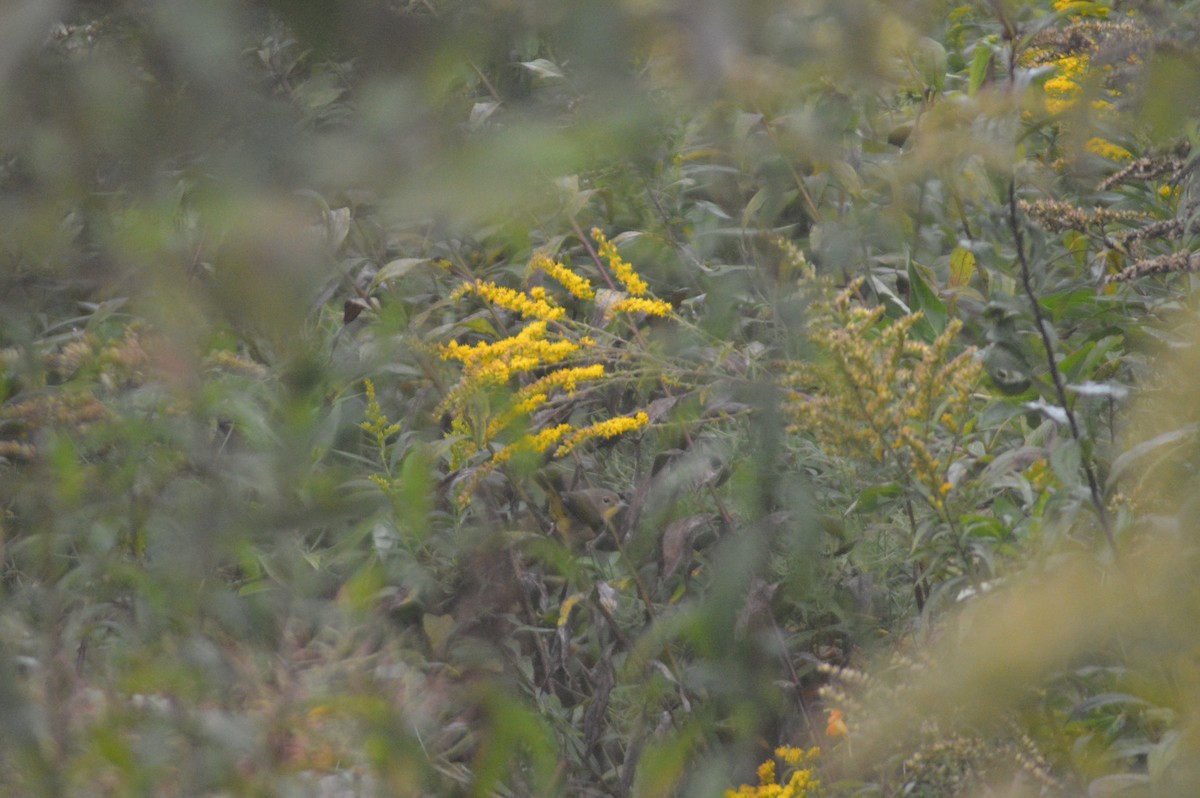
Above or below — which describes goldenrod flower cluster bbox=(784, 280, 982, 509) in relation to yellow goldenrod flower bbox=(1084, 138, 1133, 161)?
above

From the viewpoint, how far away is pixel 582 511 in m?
2.38

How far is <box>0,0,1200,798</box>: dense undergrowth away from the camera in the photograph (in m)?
0.75

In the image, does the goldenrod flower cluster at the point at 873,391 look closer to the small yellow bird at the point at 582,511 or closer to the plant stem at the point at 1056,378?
the plant stem at the point at 1056,378

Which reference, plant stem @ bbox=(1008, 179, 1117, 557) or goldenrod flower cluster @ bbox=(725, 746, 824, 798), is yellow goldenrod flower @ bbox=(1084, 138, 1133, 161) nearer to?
plant stem @ bbox=(1008, 179, 1117, 557)

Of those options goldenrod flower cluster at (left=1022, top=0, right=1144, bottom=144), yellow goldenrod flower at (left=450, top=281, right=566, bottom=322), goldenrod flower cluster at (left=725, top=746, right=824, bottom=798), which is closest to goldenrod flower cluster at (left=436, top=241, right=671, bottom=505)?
yellow goldenrod flower at (left=450, top=281, right=566, bottom=322)

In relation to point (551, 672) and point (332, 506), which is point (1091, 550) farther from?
point (551, 672)

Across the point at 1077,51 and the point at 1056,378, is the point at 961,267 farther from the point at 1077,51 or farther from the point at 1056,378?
the point at 1056,378

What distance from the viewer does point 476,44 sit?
751mm

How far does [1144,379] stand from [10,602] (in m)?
1.72

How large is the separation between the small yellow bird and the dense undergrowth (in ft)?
0.03

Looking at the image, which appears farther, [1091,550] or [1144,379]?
[1144,379]

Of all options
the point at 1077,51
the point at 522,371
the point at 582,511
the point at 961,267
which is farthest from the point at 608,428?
the point at 1077,51

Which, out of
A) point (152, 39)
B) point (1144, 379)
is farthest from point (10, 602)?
point (1144, 379)

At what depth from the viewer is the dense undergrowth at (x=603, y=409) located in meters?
0.75
